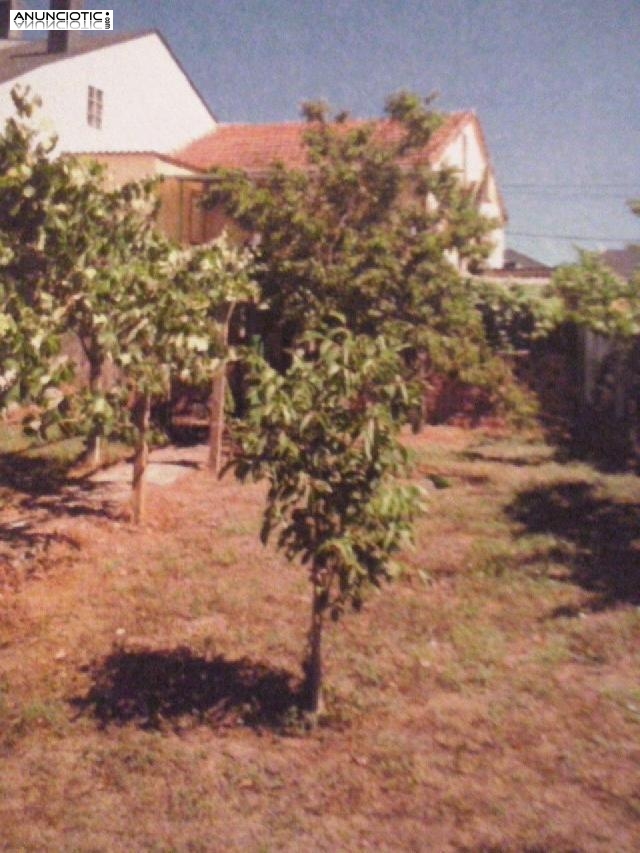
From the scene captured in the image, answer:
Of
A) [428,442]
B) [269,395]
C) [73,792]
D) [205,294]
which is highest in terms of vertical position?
[205,294]

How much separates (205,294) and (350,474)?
14.4 ft

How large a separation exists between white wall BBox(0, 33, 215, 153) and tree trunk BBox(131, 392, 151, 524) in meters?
15.8

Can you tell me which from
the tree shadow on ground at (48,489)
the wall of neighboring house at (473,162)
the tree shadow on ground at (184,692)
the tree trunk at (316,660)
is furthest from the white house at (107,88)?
the tree trunk at (316,660)

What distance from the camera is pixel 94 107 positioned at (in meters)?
25.4

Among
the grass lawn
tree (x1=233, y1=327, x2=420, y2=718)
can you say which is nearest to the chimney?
the grass lawn

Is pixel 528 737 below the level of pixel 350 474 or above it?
below

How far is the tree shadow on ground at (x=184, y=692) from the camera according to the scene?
210 inches

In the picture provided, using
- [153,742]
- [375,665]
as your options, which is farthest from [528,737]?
[153,742]

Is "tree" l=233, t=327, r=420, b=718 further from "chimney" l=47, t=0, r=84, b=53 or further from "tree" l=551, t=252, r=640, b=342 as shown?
"chimney" l=47, t=0, r=84, b=53

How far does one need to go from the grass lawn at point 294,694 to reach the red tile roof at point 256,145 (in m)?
16.9

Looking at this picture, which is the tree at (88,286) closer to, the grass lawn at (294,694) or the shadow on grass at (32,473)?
the grass lawn at (294,694)

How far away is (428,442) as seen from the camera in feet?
47.2

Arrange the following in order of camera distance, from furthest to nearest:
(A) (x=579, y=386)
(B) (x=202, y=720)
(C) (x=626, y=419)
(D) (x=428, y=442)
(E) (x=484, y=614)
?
(A) (x=579, y=386) < (C) (x=626, y=419) < (D) (x=428, y=442) < (E) (x=484, y=614) < (B) (x=202, y=720)

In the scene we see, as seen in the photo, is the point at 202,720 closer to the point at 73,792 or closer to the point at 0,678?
the point at 73,792
